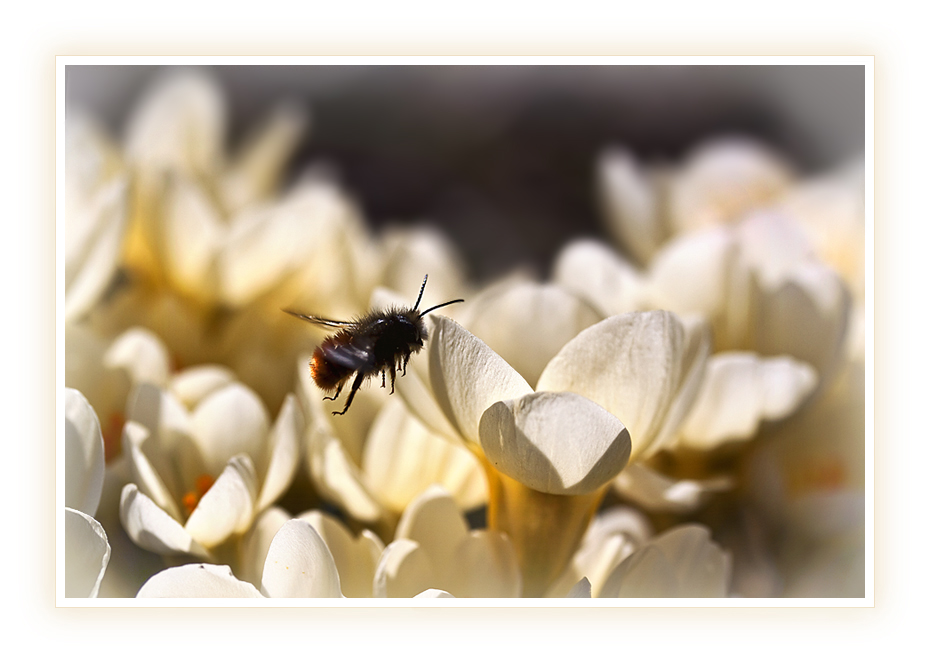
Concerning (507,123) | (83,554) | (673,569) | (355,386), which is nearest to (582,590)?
(673,569)

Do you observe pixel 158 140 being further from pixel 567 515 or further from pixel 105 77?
pixel 567 515

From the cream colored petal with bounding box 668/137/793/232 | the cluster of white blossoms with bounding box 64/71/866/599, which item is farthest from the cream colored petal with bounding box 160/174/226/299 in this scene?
the cream colored petal with bounding box 668/137/793/232

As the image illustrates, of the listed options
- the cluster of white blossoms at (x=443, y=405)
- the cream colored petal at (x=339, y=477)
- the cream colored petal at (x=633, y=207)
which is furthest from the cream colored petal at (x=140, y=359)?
the cream colored petal at (x=633, y=207)

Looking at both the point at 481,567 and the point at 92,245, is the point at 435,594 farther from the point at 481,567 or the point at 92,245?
the point at 92,245

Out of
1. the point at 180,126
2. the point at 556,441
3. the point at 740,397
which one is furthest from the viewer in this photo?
the point at 180,126

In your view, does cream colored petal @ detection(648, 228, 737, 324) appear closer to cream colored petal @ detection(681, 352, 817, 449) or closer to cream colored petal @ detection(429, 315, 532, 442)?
cream colored petal @ detection(681, 352, 817, 449)
